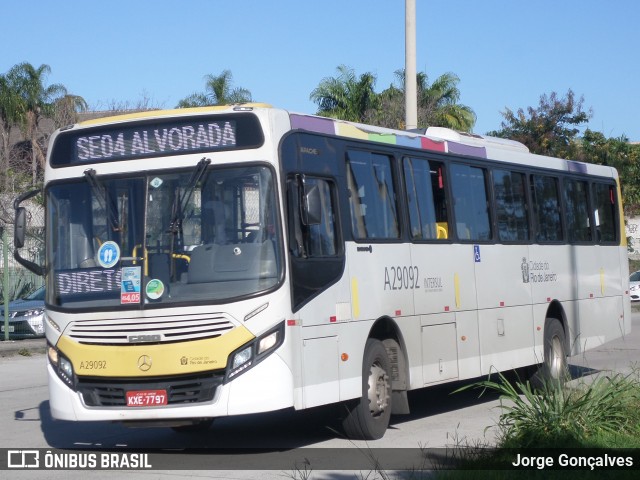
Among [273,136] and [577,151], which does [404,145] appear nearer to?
[273,136]

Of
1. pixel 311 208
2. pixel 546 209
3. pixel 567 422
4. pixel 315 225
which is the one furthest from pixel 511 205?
pixel 567 422

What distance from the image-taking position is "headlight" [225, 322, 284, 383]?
9.64m

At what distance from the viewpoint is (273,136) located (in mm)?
10125

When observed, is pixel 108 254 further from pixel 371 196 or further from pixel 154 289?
pixel 371 196

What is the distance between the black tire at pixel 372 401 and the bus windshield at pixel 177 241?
1.93 m

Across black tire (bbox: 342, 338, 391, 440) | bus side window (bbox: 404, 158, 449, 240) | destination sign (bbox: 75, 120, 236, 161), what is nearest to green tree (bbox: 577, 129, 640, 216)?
bus side window (bbox: 404, 158, 449, 240)

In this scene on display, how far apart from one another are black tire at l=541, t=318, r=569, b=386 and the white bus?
3.41 meters

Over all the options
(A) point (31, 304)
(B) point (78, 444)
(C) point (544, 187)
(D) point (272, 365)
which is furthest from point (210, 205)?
(A) point (31, 304)

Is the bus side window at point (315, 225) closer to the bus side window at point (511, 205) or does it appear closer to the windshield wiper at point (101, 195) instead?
the windshield wiper at point (101, 195)

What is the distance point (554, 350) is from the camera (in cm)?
1619

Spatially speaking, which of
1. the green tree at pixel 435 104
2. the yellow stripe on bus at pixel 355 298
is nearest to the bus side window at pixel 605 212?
the yellow stripe on bus at pixel 355 298

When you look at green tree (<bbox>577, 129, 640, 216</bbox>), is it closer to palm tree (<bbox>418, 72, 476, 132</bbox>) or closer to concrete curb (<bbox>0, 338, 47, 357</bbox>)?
palm tree (<bbox>418, 72, 476, 132</bbox>)

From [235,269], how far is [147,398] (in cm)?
143

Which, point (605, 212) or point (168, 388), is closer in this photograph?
point (168, 388)
